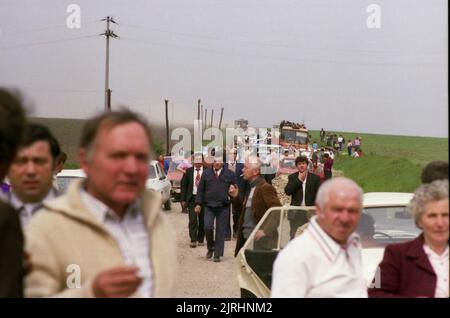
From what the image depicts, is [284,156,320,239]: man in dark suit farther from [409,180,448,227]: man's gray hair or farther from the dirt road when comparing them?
[409,180,448,227]: man's gray hair

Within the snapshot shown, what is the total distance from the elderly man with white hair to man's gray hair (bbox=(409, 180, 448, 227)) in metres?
0.44

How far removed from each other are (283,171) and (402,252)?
116 ft

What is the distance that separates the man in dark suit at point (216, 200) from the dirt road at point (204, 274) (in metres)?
0.31

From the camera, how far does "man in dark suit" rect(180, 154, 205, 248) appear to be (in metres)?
15.0

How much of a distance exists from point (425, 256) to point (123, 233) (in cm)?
164

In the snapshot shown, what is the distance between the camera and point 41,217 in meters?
2.69

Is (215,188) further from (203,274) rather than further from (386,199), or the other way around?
(386,199)

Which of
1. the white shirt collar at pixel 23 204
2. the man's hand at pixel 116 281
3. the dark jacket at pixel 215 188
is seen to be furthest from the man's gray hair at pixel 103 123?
the dark jacket at pixel 215 188

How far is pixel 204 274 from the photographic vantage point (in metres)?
11.5

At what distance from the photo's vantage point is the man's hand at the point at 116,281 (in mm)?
2600

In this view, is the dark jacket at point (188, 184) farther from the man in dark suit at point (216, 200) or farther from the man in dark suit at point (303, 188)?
the man in dark suit at point (303, 188)
